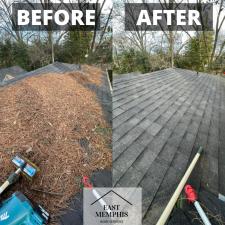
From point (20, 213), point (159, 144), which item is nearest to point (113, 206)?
point (20, 213)

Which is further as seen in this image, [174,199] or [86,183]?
[86,183]

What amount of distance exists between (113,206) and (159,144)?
863mm

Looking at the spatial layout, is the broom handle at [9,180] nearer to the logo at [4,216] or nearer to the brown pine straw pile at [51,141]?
the brown pine straw pile at [51,141]

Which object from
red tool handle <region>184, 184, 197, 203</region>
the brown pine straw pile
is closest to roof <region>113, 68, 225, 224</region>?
red tool handle <region>184, 184, 197, 203</region>

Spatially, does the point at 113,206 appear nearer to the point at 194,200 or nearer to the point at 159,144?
the point at 194,200

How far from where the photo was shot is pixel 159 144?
2.45 m

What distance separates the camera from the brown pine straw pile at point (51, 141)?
2.44 metres

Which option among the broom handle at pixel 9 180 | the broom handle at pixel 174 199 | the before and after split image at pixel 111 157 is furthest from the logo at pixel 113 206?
the broom handle at pixel 9 180

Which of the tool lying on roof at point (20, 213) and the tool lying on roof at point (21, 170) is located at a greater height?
the tool lying on roof at point (21, 170)

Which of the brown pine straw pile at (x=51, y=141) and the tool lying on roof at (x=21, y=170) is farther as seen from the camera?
the brown pine straw pile at (x=51, y=141)

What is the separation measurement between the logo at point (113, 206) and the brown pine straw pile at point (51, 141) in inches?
10.6

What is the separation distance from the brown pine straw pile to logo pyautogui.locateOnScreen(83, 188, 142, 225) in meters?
0.27

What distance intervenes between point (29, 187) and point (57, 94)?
303cm

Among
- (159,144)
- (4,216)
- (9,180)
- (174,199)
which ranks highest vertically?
(159,144)
